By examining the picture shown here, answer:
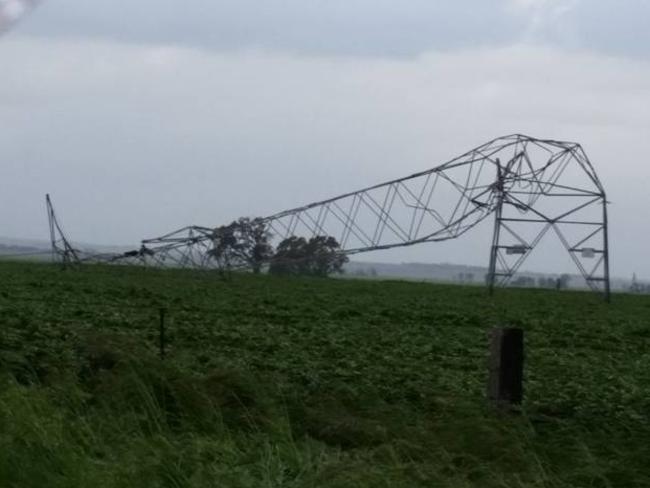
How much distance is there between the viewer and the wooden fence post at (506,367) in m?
9.21

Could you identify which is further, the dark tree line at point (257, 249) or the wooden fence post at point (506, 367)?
the dark tree line at point (257, 249)

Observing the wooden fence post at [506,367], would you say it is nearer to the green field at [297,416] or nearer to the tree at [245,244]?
the green field at [297,416]

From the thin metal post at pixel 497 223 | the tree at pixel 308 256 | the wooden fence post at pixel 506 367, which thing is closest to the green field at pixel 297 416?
the wooden fence post at pixel 506 367

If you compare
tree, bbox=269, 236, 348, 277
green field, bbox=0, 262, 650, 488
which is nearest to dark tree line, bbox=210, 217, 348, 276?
tree, bbox=269, 236, 348, 277

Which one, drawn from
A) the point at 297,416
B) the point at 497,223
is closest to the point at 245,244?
the point at 497,223

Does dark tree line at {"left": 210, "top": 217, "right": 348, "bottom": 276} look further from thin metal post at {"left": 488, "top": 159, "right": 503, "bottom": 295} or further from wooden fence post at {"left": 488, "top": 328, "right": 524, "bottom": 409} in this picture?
wooden fence post at {"left": 488, "top": 328, "right": 524, "bottom": 409}

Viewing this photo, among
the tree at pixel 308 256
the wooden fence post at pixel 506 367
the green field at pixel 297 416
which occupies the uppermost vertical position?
the tree at pixel 308 256

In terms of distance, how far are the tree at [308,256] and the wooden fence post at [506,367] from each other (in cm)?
4937

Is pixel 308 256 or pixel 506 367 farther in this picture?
pixel 308 256

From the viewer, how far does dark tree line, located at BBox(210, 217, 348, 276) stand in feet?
200

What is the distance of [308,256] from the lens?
63.2 metres

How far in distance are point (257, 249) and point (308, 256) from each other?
2.78 meters

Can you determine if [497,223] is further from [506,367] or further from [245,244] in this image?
[506,367]

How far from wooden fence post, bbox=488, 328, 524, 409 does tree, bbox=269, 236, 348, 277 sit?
162 feet
